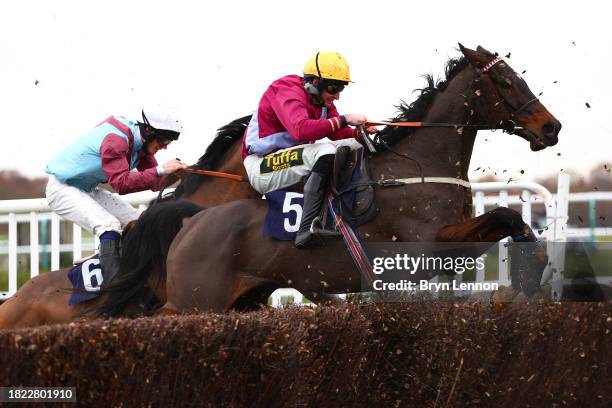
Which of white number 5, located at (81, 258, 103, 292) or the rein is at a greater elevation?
the rein

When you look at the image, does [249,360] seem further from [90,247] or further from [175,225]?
[90,247]

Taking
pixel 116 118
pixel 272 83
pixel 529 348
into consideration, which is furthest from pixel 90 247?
pixel 529 348

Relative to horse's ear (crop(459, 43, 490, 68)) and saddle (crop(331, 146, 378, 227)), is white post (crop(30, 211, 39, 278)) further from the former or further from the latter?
horse's ear (crop(459, 43, 490, 68))

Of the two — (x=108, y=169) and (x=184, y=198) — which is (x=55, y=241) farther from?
(x=108, y=169)

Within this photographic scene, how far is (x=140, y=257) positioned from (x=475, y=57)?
2.32 m

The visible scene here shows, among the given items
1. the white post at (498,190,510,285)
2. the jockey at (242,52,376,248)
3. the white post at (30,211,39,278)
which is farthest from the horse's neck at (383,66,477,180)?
the white post at (30,211,39,278)

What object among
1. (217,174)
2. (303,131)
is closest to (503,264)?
(303,131)

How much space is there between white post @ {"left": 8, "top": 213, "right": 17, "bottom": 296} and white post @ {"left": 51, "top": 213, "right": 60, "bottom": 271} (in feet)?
1.17

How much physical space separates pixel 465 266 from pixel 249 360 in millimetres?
2075

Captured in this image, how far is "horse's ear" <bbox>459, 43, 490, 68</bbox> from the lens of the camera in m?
5.60

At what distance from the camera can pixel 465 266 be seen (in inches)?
205

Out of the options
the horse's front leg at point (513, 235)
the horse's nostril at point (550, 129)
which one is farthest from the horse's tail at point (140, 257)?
the horse's nostril at point (550, 129)

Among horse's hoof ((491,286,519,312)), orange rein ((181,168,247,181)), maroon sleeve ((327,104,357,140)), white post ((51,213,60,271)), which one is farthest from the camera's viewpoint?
white post ((51,213,60,271))

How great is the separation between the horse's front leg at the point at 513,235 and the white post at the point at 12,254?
4468 mm
